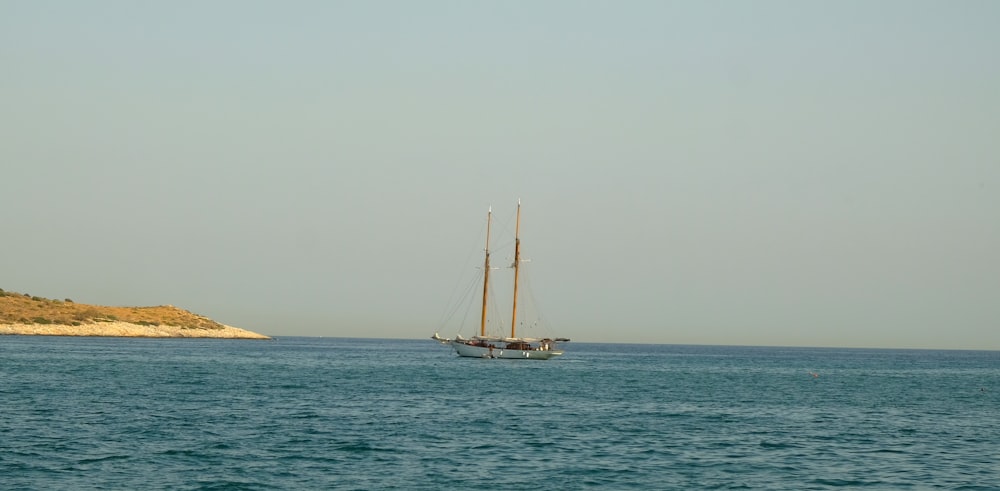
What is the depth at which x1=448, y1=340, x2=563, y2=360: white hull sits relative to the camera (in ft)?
554

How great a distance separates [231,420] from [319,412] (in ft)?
25.4

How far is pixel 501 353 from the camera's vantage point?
169 metres

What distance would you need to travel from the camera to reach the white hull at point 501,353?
554 feet

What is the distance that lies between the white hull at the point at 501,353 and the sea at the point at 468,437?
71947 millimetres

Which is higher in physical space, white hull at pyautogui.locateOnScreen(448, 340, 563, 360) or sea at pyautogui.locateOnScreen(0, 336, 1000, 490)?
white hull at pyautogui.locateOnScreen(448, 340, 563, 360)

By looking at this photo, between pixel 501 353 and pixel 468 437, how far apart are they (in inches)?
4565

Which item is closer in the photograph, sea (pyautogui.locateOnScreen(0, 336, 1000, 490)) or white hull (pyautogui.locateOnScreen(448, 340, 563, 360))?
sea (pyautogui.locateOnScreen(0, 336, 1000, 490))

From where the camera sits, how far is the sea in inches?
1603

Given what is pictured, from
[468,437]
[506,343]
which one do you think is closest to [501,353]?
[506,343]

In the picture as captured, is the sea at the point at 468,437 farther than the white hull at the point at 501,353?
No

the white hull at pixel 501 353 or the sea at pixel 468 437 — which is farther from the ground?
the white hull at pixel 501 353

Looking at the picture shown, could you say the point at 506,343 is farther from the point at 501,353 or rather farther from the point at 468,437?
the point at 468,437

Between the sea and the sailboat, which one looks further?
the sailboat

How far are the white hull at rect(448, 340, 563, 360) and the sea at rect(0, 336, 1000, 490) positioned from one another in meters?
71.9
